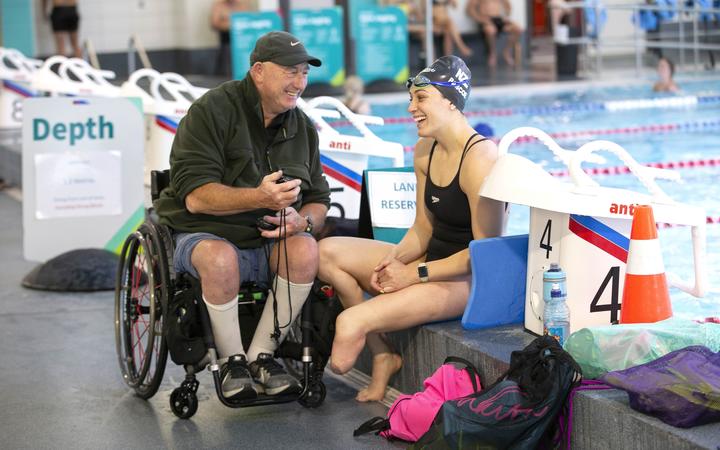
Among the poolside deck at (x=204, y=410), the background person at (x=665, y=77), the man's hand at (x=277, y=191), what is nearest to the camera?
the poolside deck at (x=204, y=410)

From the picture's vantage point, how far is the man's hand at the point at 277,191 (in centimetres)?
410

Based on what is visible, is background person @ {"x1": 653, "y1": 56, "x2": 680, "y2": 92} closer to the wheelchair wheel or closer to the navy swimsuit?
the wheelchair wheel

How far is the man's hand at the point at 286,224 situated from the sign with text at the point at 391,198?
2.60ft

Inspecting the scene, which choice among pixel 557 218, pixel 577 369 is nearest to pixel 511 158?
pixel 557 218

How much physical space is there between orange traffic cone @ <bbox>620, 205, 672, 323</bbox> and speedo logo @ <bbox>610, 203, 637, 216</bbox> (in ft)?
0.22

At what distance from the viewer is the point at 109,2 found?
68.3 feet

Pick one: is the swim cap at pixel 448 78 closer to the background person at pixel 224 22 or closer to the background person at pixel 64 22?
the background person at pixel 224 22

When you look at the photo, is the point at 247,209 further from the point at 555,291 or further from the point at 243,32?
the point at 243,32

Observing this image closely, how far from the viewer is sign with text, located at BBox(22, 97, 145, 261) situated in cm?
693

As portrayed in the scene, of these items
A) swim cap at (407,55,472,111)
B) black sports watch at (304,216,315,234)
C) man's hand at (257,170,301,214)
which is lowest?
black sports watch at (304,216,315,234)

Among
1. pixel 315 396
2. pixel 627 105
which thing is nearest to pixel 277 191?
pixel 315 396

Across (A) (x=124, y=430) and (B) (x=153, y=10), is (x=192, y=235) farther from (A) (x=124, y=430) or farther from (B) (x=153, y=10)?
(B) (x=153, y=10)

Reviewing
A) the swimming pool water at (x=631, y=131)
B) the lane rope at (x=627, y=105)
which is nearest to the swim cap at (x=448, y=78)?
the swimming pool water at (x=631, y=131)

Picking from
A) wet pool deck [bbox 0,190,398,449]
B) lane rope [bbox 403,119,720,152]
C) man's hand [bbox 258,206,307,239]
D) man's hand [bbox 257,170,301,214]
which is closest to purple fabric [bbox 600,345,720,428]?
wet pool deck [bbox 0,190,398,449]
